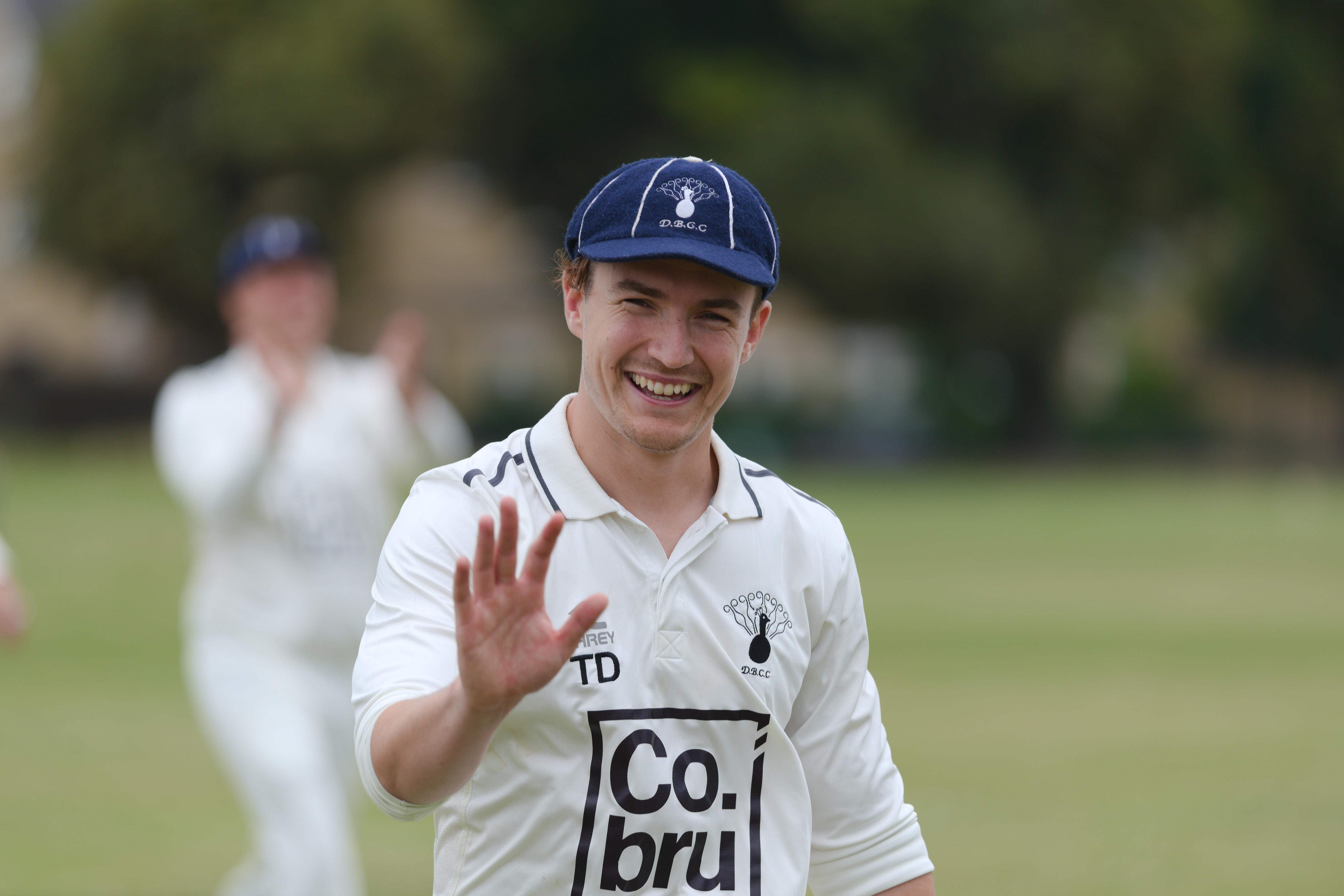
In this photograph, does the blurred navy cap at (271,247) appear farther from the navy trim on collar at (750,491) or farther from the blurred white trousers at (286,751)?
the navy trim on collar at (750,491)

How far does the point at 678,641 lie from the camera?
3.18 meters

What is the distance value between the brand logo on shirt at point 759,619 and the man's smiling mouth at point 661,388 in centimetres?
40

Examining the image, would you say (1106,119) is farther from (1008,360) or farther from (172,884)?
(172,884)

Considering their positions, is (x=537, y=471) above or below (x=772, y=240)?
below

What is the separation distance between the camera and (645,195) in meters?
3.11

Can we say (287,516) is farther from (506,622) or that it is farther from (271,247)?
(506,622)

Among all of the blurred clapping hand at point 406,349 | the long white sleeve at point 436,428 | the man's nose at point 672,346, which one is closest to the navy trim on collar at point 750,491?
the man's nose at point 672,346

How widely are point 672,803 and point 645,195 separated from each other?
3.56ft

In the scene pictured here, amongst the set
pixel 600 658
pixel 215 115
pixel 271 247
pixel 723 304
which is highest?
pixel 215 115

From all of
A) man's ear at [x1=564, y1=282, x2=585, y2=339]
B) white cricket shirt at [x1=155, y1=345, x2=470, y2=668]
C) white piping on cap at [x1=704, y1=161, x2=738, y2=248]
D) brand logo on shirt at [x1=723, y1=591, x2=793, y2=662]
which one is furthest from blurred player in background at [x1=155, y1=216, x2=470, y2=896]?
white piping on cap at [x1=704, y1=161, x2=738, y2=248]

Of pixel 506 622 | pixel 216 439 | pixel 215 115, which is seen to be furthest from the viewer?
pixel 215 115

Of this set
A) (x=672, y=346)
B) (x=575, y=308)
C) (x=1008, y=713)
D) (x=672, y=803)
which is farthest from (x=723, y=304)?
(x=1008, y=713)

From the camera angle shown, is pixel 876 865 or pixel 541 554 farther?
pixel 876 865

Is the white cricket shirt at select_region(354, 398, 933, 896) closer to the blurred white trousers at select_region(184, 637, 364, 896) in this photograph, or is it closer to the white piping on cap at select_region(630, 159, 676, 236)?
the white piping on cap at select_region(630, 159, 676, 236)
